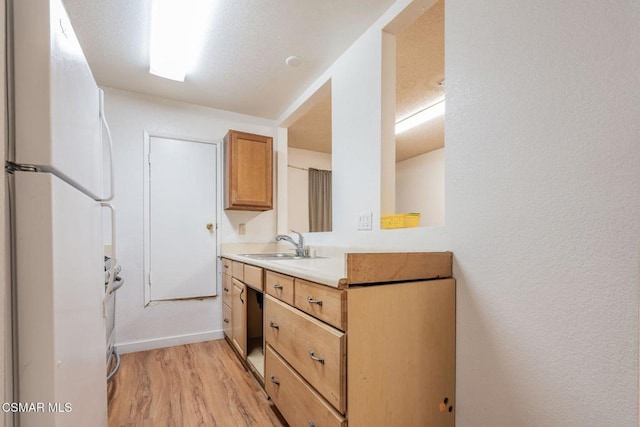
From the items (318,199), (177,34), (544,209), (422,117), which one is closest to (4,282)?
(544,209)

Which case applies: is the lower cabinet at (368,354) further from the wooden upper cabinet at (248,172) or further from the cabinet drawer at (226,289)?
the wooden upper cabinet at (248,172)

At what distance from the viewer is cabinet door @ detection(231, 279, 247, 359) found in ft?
6.64

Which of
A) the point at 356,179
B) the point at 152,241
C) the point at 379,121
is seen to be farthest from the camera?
the point at 152,241

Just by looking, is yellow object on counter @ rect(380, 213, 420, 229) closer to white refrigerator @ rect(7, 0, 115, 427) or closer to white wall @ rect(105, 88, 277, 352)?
white refrigerator @ rect(7, 0, 115, 427)

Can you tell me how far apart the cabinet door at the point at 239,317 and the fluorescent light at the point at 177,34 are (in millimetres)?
1684

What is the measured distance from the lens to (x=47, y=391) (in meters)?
0.64

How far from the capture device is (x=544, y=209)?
94cm

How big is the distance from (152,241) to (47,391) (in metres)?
2.08

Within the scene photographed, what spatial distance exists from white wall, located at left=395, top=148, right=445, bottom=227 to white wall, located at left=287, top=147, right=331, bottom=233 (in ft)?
5.71

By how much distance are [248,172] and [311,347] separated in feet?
6.30

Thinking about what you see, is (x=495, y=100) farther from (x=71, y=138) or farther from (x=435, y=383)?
(x=71, y=138)

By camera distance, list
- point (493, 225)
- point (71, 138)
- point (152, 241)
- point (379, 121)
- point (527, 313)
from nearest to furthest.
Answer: point (71, 138) → point (527, 313) → point (493, 225) → point (379, 121) → point (152, 241)

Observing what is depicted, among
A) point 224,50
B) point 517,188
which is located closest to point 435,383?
point 517,188

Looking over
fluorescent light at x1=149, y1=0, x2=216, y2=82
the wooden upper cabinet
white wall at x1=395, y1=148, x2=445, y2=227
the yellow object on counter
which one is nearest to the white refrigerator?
fluorescent light at x1=149, y1=0, x2=216, y2=82
